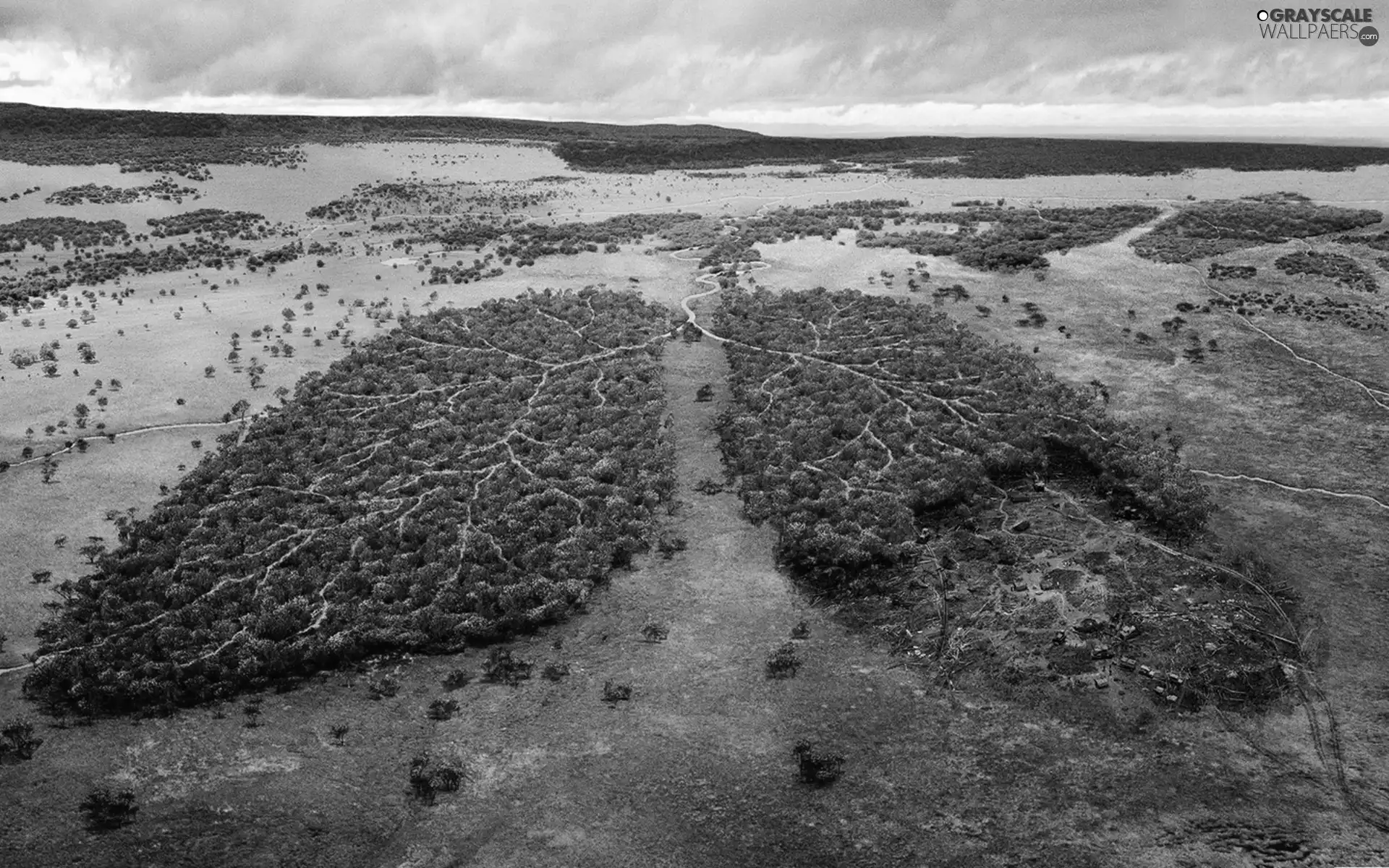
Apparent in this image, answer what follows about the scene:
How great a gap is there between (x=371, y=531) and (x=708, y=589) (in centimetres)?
910

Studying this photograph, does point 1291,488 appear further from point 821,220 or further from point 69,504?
point 821,220

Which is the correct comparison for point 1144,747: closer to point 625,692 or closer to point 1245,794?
point 1245,794

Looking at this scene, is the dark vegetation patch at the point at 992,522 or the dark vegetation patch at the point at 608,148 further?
the dark vegetation patch at the point at 608,148

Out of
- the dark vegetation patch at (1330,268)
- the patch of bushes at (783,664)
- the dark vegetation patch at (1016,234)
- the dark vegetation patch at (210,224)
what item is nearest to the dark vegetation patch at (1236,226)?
the dark vegetation patch at (1016,234)

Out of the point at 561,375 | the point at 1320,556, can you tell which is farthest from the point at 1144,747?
the point at 561,375

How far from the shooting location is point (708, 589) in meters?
20.2

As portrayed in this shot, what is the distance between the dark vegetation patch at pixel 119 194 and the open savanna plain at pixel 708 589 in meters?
41.7

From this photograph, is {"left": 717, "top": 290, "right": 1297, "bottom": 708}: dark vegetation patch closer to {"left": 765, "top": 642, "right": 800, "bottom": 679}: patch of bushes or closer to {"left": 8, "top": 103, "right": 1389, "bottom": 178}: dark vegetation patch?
{"left": 765, "top": 642, "right": 800, "bottom": 679}: patch of bushes

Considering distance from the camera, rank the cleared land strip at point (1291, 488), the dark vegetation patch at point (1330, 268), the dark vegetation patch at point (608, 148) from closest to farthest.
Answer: the cleared land strip at point (1291, 488) < the dark vegetation patch at point (1330, 268) < the dark vegetation patch at point (608, 148)

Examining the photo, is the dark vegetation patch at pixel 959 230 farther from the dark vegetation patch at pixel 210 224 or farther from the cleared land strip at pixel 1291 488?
the dark vegetation patch at pixel 210 224

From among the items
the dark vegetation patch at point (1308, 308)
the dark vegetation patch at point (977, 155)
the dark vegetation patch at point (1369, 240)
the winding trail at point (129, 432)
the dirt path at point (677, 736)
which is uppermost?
the dark vegetation patch at point (977, 155)

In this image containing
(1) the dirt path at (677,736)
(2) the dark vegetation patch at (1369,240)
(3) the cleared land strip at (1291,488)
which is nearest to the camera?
(1) the dirt path at (677,736)

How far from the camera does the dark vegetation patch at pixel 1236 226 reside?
5184cm

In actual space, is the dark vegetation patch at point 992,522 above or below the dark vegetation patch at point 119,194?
below
